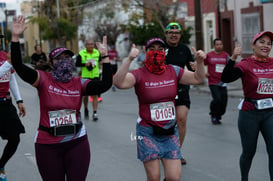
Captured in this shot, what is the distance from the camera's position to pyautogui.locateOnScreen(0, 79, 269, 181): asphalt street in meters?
7.88

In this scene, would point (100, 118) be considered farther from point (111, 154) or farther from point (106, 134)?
point (111, 154)

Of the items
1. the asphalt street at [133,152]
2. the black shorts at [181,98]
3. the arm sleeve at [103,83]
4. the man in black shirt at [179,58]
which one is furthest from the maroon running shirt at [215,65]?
the arm sleeve at [103,83]

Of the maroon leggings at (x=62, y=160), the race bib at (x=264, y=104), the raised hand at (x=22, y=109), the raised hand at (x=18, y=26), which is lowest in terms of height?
the maroon leggings at (x=62, y=160)

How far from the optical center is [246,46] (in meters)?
26.3

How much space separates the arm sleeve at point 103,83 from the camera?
207 inches

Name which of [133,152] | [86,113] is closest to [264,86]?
[133,152]

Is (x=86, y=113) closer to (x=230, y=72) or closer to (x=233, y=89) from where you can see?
(x=230, y=72)

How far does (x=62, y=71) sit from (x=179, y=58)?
303 centimetres

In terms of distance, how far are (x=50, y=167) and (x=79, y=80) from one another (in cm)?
86

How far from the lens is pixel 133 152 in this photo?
9.52m

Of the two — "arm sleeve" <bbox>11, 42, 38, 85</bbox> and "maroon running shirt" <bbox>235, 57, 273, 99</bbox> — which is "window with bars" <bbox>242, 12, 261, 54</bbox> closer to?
"maroon running shirt" <bbox>235, 57, 273, 99</bbox>

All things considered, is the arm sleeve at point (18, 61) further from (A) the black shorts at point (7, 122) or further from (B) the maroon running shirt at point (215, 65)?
(B) the maroon running shirt at point (215, 65)

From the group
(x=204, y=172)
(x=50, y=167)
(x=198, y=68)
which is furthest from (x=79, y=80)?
(x=204, y=172)

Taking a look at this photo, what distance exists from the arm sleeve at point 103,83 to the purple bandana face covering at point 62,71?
0.21 metres
